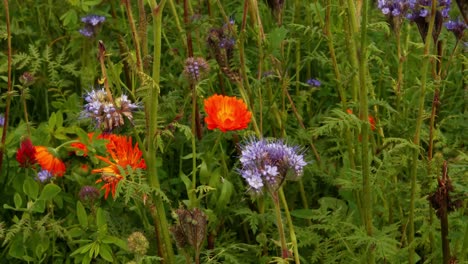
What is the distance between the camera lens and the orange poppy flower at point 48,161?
9.13 ft

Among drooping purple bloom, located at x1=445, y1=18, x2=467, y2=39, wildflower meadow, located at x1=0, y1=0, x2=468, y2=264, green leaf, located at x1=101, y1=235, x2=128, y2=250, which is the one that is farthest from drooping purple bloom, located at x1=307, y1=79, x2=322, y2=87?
green leaf, located at x1=101, y1=235, x2=128, y2=250

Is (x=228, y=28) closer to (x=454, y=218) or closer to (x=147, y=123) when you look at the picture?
(x=147, y=123)

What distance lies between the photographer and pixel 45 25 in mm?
4004

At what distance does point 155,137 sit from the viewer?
88.7 inches

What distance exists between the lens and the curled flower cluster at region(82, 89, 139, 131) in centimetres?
212

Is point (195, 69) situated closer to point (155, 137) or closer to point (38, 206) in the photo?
point (155, 137)

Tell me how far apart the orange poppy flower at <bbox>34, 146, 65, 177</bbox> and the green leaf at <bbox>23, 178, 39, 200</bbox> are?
125mm

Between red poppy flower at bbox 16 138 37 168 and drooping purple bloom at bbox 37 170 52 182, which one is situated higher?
red poppy flower at bbox 16 138 37 168

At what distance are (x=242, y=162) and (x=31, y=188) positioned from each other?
100cm

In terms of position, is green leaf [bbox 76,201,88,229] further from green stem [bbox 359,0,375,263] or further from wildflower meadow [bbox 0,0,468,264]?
green stem [bbox 359,0,375,263]

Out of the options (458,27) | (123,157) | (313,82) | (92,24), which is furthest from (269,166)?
(92,24)

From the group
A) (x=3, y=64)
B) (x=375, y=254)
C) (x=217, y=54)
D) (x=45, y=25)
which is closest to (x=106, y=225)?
(x=217, y=54)

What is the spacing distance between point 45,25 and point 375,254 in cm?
228

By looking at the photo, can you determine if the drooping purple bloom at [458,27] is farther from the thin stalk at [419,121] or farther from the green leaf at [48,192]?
the green leaf at [48,192]
